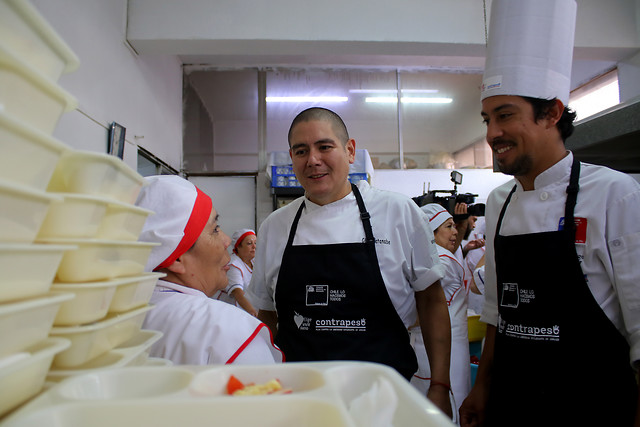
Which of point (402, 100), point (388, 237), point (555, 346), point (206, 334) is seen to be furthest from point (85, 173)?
point (402, 100)

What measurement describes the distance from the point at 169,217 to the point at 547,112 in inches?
55.8

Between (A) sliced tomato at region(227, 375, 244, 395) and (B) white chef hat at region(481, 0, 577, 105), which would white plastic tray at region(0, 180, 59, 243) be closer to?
(A) sliced tomato at region(227, 375, 244, 395)

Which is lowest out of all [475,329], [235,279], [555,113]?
[475,329]

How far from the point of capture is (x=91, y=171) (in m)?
0.54

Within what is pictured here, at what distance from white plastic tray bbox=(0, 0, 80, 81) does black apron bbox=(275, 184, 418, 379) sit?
123cm

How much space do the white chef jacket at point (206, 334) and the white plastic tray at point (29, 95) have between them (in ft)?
2.37

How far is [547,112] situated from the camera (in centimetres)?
143

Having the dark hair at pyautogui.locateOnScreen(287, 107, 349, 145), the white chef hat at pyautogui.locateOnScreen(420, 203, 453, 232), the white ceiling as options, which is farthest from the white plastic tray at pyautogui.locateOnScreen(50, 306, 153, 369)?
the white ceiling

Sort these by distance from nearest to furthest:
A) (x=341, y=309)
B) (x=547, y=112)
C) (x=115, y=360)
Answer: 1. (x=115, y=360)
2. (x=547, y=112)
3. (x=341, y=309)

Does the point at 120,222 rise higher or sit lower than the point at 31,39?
lower

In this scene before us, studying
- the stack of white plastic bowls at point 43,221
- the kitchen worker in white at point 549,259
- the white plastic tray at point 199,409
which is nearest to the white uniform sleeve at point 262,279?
the kitchen worker in white at point 549,259

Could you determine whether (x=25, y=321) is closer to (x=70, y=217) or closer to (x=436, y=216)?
(x=70, y=217)

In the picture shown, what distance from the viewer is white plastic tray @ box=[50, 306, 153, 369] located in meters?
0.55

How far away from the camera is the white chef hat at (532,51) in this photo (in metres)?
1.47
